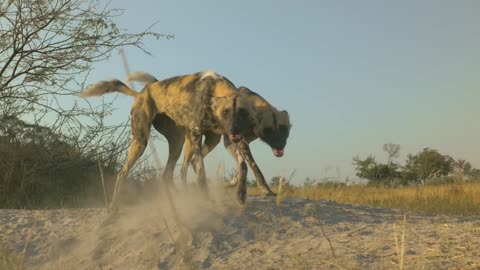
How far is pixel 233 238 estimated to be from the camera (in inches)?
186

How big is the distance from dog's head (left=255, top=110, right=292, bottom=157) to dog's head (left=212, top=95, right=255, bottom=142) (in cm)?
28

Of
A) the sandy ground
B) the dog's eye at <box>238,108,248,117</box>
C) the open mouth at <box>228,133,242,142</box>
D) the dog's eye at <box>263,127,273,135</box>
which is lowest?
the sandy ground

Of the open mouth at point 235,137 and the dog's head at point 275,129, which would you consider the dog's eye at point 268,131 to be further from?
the open mouth at point 235,137

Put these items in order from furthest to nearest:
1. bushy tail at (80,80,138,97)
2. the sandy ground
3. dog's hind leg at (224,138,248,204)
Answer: bushy tail at (80,80,138,97)
dog's hind leg at (224,138,248,204)
the sandy ground

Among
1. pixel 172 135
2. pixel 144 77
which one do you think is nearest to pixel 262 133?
pixel 172 135

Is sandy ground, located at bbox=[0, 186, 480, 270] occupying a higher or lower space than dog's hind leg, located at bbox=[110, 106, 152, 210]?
lower

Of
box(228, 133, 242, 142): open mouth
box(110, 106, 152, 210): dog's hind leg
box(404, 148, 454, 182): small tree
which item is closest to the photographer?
box(228, 133, 242, 142): open mouth

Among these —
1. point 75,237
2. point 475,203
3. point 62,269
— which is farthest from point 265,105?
point 475,203

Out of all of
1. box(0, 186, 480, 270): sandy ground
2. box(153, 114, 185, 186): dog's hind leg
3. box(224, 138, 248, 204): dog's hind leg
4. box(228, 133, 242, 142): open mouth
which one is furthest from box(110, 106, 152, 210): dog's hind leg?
box(228, 133, 242, 142): open mouth

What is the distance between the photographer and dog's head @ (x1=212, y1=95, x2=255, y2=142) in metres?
5.92

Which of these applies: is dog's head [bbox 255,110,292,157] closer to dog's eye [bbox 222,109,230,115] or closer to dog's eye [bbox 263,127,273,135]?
dog's eye [bbox 263,127,273,135]

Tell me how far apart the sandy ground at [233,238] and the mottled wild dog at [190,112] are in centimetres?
72

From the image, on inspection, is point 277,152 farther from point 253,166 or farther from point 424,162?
point 424,162

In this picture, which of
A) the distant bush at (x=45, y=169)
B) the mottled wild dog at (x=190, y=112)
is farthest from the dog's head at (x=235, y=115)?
the distant bush at (x=45, y=169)
